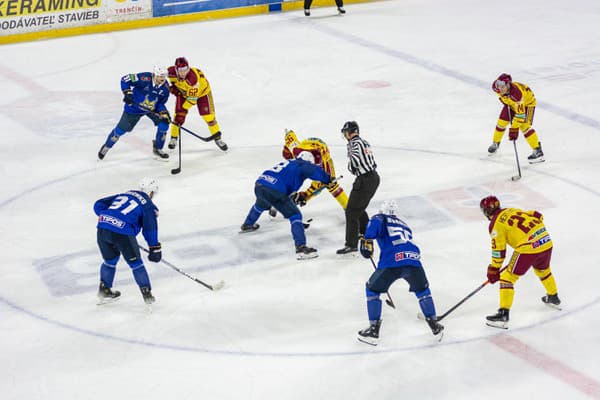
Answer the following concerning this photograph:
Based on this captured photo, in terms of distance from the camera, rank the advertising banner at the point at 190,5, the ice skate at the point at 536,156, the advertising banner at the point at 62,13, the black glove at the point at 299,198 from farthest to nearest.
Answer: the advertising banner at the point at 190,5, the advertising banner at the point at 62,13, the ice skate at the point at 536,156, the black glove at the point at 299,198

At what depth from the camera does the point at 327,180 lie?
926 cm

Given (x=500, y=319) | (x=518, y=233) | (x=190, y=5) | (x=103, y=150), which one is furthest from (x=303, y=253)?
(x=190, y=5)

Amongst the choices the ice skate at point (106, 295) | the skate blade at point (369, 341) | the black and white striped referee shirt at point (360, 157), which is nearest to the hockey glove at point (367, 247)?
the skate blade at point (369, 341)

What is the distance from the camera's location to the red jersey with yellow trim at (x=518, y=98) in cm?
1112

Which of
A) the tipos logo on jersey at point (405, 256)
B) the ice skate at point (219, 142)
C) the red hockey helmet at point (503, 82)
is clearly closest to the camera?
the tipos logo on jersey at point (405, 256)

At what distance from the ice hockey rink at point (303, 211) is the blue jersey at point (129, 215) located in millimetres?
740

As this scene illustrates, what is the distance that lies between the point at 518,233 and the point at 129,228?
10.3 ft

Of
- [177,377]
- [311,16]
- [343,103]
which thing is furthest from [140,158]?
[311,16]

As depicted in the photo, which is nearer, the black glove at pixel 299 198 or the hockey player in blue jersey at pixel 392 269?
the hockey player in blue jersey at pixel 392 269

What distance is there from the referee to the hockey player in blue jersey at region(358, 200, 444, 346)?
5.31 ft

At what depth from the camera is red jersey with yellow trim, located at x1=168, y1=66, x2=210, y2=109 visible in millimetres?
11758

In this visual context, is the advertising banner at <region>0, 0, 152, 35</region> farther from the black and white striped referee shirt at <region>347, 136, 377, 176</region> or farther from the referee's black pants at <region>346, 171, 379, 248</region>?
the referee's black pants at <region>346, 171, 379, 248</region>

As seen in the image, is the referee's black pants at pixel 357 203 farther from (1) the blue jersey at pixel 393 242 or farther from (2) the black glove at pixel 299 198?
(1) the blue jersey at pixel 393 242

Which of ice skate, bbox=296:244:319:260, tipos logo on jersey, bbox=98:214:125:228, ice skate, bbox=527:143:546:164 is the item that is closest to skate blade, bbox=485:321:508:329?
ice skate, bbox=296:244:319:260
